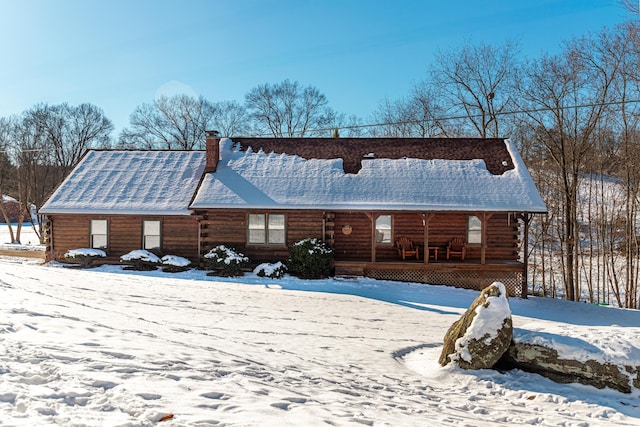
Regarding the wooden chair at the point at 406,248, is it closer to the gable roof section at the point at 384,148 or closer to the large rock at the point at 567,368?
the gable roof section at the point at 384,148

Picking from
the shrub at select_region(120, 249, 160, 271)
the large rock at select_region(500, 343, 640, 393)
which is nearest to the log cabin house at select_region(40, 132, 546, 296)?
the shrub at select_region(120, 249, 160, 271)

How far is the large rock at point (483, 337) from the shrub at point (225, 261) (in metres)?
11.1

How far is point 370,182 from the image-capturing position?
63.8 feet

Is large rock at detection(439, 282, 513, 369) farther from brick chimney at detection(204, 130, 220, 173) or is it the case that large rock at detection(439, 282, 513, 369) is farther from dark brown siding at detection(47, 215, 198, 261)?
brick chimney at detection(204, 130, 220, 173)

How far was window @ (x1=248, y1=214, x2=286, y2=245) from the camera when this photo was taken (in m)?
19.0

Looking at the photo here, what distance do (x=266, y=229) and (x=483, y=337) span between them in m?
12.3

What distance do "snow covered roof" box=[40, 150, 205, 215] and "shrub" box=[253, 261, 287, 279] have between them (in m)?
4.07

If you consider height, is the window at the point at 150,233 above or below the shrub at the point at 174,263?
above

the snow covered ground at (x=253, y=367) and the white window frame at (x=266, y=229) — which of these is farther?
the white window frame at (x=266, y=229)

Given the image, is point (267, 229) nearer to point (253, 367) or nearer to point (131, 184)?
point (131, 184)

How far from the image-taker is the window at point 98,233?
20062 mm

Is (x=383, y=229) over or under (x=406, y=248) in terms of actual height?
over

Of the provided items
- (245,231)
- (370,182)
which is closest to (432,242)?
(370,182)

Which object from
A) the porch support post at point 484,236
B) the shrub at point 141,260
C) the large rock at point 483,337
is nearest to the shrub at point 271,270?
the shrub at point 141,260
